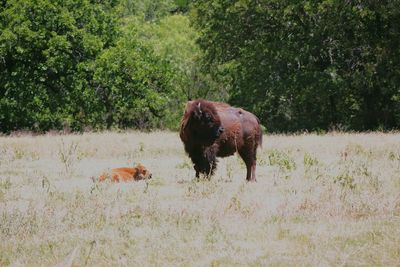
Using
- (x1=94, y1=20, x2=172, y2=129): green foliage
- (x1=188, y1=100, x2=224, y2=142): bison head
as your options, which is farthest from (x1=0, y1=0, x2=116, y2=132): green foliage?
(x1=188, y1=100, x2=224, y2=142): bison head

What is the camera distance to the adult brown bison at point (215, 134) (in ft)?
38.7

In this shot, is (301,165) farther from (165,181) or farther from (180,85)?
(180,85)

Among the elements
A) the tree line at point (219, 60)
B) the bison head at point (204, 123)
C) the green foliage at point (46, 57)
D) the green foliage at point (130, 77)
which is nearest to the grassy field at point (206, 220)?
the bison head at point (204, 123)

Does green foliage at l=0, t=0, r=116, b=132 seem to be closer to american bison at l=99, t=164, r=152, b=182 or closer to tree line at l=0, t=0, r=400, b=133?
tree line at l=0, t=0, r=400, b=133

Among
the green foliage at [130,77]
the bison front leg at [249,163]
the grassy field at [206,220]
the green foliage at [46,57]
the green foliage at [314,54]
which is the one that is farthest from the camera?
the green foliage at [314,54]

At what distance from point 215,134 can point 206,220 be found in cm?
397

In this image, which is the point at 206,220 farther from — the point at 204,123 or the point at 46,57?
the point at 46,57

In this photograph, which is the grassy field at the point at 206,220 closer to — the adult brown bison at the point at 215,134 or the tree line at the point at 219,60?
the adult brown bison at the point at 215,134

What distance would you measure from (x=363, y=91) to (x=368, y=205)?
24.5 m

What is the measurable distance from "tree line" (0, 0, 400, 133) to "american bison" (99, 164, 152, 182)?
640 inches

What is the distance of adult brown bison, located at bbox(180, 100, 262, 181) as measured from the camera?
11.8 meters

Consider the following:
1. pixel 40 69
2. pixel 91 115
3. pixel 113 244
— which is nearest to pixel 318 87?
pixel 91 115

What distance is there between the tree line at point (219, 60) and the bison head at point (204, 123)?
1691 centimetres

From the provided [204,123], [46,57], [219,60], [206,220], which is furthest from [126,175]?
[219,60]
